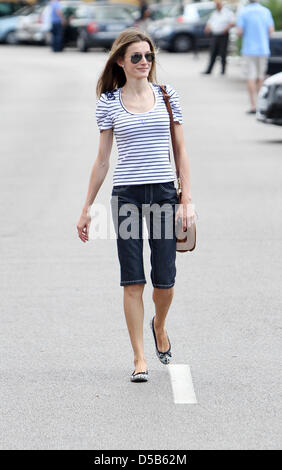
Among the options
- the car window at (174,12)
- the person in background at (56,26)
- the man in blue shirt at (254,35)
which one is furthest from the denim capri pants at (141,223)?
the person in background at (56,26)

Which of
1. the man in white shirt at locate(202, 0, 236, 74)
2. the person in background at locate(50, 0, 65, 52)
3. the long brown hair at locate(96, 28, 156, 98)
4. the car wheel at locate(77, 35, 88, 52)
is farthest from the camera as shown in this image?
the person in background at locate(50, 0, 65, 52)

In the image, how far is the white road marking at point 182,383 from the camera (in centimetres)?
564

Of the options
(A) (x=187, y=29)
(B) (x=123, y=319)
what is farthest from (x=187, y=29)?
(B) (x=123, y=319)

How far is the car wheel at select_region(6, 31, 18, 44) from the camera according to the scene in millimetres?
47031

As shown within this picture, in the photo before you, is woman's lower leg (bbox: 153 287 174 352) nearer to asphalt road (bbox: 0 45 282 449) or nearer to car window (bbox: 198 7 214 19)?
asphalt road (bbox: 0 45 282 449)

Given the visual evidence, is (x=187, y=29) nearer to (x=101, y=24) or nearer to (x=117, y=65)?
(x=101, y=24)

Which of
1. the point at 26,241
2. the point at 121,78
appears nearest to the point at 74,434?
the point at 121,78

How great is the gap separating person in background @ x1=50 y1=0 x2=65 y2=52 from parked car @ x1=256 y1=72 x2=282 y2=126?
24729mm

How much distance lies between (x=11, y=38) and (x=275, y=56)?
1109 inches

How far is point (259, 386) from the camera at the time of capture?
584 centimetres

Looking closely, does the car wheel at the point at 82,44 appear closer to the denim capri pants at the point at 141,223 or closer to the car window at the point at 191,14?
the car window at the point at 191,14

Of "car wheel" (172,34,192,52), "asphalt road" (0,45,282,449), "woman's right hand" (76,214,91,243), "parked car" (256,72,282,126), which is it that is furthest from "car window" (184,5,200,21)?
"woman's right hand" (76,214,91,243)

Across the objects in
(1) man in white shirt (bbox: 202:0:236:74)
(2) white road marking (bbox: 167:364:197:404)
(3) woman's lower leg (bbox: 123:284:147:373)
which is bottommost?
(2) white road marking (bbox: 167:364:197:404)

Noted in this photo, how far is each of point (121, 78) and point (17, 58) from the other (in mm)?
32836
